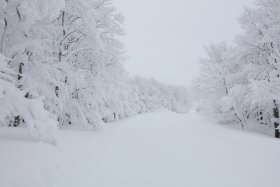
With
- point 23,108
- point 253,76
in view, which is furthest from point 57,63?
point 253,76

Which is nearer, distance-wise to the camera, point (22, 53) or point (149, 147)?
point (22, 53)

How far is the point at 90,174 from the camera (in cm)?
704

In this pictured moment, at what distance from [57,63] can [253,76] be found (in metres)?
13.3

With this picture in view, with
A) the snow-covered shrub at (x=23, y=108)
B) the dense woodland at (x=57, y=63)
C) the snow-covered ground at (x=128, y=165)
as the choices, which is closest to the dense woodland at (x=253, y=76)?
the snow-covered ground at (x=128, y=165)

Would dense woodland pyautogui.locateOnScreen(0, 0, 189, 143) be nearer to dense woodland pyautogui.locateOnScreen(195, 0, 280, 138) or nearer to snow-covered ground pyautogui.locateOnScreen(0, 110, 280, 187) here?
snow-covered ground pyautogui.locateOnScreen(0, 110, 280, 187)

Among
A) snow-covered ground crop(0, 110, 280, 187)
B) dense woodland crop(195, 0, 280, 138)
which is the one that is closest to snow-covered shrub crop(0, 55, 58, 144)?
snow-covered ground crop(0, 110, 280, 187)

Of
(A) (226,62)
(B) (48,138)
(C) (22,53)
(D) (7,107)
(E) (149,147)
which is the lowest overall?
(E) (149,147)

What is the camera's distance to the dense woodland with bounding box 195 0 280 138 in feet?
52.5

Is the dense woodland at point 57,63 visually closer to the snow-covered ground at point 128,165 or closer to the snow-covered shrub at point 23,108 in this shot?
the snow-covered shrub at point 23,108

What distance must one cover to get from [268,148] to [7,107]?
1048 cm

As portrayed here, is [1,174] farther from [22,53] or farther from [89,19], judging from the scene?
[89,19]

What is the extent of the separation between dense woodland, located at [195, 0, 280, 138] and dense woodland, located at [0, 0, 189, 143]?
9.01 m

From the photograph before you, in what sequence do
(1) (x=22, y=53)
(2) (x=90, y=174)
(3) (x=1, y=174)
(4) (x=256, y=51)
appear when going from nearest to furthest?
(3) (x=1, y=174) < (2) (x=90, y=174) < (1) (x=22, y=53) < (4) (x=256, y=51)

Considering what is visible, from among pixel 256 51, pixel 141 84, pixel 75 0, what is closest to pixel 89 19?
pixel 75 0
